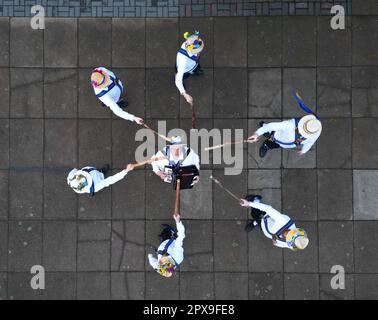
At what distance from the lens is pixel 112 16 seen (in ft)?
27.0

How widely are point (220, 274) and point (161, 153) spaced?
3103 mm

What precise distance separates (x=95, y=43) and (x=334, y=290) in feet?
24.4

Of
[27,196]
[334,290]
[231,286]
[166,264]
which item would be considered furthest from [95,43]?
[334,290]

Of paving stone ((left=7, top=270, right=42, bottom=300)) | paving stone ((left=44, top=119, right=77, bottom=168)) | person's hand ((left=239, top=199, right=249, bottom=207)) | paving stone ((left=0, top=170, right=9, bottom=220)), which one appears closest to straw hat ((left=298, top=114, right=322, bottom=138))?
person's hand ((left=239, top=199, right=249, bottom=207))

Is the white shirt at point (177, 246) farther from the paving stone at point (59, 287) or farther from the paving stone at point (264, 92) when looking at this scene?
the paving stone at point (264, 92)

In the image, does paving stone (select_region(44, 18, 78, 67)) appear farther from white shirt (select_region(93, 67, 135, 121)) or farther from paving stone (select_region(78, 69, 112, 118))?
white shirt (select_region(93, 67, 135, 121))

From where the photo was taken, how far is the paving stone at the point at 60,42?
8.23 m

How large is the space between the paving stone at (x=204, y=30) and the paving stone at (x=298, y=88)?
1663 mm

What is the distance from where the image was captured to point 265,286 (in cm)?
822

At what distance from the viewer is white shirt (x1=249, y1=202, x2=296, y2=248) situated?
7.00m

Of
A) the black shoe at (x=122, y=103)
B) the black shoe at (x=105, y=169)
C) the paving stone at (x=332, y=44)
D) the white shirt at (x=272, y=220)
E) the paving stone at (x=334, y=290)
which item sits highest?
the paving stone at (x=332, y=44)

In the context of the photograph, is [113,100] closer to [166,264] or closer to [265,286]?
[166,264]

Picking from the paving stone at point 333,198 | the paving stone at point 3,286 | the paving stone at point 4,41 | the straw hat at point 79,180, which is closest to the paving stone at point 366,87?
the paving stone at point 333,198

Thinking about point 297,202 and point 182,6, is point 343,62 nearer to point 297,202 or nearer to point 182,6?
point 297,202
